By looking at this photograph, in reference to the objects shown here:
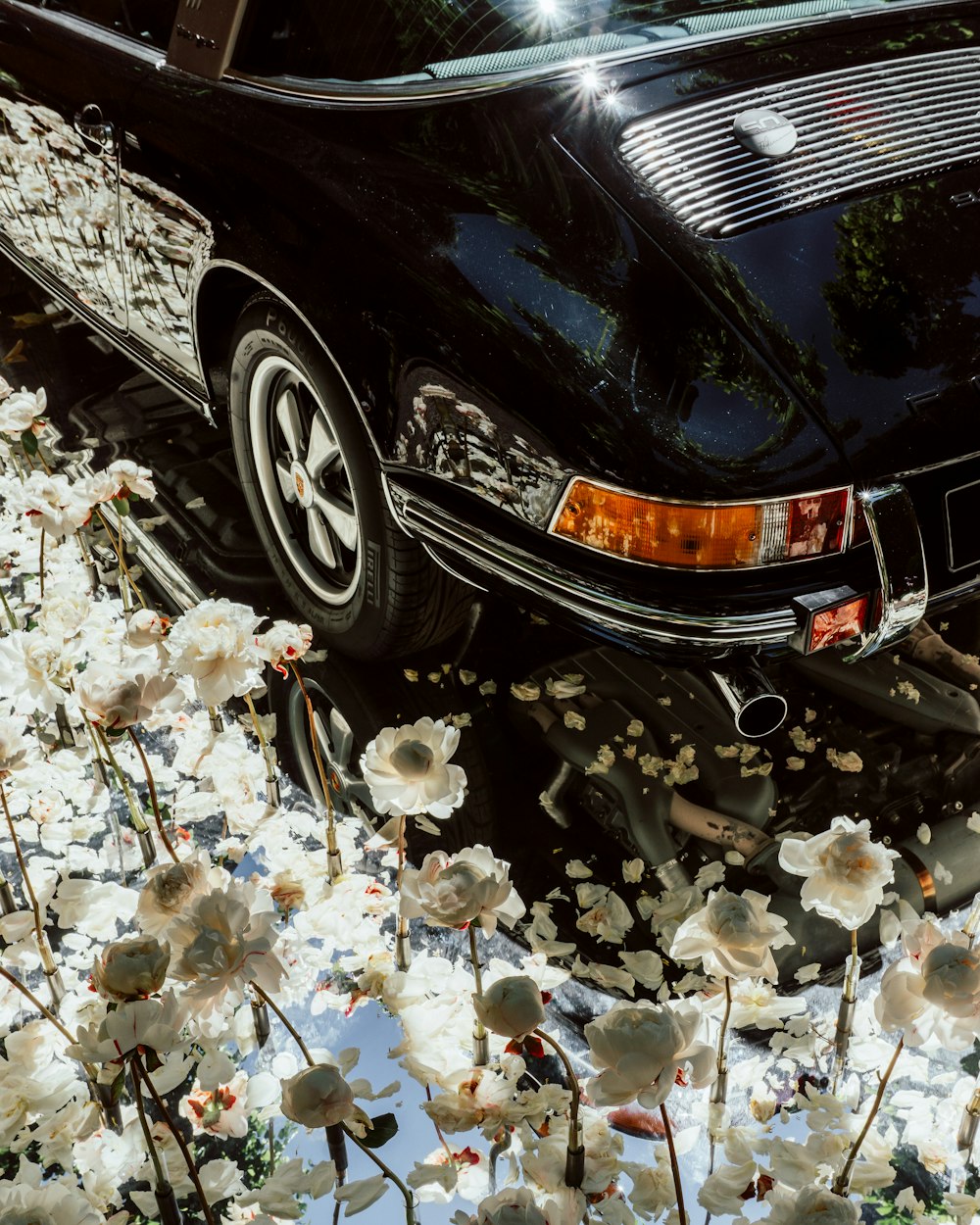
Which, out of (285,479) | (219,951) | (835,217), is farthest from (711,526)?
(285,479)

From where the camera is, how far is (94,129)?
2.83m

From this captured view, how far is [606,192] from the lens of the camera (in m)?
1.96

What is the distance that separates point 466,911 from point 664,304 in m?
1.02

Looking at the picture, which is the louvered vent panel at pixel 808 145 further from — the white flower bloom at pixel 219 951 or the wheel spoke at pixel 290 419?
the white flower bloom at pixel 219 951

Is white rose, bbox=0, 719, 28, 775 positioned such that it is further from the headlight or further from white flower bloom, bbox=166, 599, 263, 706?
the headlight

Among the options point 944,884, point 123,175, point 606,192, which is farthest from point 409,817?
point 123,175

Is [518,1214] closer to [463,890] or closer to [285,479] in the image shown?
[463,890]

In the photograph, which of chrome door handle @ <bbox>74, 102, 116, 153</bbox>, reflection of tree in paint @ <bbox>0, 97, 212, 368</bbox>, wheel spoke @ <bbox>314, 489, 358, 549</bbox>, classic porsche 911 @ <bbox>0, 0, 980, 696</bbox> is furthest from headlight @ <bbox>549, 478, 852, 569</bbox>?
chrome door handle @ <bbox>74, 102, 116, 153</bbox>

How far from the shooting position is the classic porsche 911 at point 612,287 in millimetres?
1811

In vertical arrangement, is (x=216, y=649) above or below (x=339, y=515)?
above

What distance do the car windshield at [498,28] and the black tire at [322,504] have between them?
544 millimetres

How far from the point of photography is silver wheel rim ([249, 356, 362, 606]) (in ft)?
8.60

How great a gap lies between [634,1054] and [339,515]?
174 cm

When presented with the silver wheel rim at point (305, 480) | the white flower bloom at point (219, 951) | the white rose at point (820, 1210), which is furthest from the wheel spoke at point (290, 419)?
the white rose at point (820, 1210)
